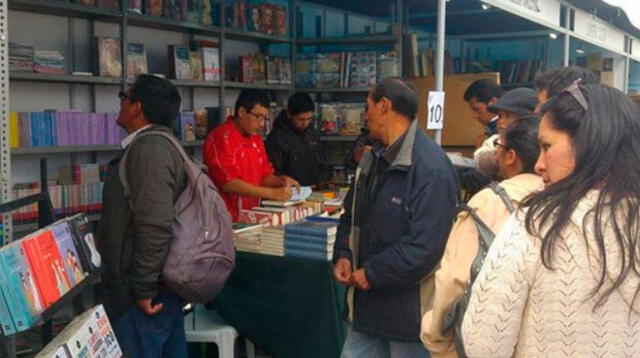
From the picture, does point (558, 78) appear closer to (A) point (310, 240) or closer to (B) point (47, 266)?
(A) point (310, 240)

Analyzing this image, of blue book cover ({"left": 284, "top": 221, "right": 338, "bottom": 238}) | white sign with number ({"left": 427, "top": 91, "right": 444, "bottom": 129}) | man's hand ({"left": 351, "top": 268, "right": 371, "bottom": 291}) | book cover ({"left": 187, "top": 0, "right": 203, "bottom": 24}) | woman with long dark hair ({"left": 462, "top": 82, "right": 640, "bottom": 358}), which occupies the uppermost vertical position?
book cover ({"left": 187, "top": 0, "right": 203, "bottom": 24})

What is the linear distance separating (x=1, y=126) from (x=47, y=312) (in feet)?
2.18

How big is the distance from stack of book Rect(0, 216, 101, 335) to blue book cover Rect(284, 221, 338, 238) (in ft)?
3.93

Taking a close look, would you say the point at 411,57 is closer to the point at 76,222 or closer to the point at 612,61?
the point at 76,222

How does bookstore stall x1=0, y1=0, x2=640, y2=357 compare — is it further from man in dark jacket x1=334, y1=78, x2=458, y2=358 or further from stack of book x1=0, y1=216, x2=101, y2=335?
man in dark jacket x1=334, y1=78, x2=458, y2=358

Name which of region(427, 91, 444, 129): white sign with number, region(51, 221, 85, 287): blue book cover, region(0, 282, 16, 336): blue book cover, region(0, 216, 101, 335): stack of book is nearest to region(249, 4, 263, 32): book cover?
region(427, 91, 444, 129): white sign with number

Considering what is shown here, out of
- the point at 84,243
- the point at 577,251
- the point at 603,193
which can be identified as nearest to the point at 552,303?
the point at 577,251

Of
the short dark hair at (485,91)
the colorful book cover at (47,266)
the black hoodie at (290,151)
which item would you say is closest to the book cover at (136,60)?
the black hoodie at (290,151)

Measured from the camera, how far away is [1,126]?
2301mm

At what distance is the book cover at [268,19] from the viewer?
6383 mm

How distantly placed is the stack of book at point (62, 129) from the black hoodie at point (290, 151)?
112 centimetres

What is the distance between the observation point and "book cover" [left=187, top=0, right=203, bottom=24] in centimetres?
565

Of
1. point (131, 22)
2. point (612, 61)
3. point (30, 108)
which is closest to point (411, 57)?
point (131, 22)

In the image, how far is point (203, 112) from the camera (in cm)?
598
